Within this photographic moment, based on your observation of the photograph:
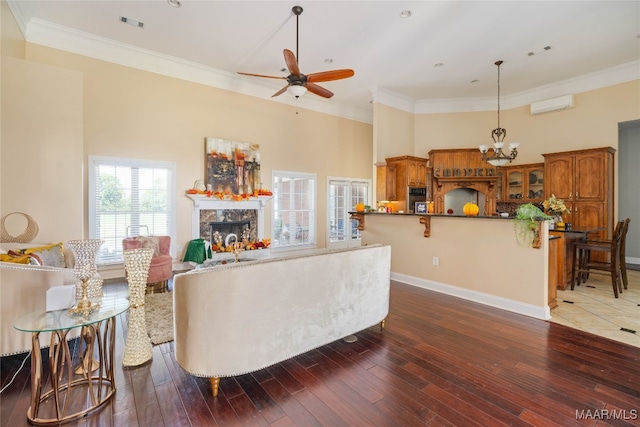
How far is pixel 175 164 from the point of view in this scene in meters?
5.55

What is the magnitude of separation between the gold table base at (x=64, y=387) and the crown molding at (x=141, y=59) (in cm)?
491

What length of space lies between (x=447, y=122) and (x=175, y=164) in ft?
A: 22.2

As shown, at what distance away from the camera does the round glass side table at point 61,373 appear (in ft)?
5.73

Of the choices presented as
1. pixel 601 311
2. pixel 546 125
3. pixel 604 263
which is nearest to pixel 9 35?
pixel 601 311

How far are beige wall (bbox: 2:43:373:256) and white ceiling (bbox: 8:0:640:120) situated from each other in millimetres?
319

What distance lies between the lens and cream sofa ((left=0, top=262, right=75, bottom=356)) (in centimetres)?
238

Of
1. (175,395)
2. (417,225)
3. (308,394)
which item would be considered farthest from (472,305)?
(175,395)

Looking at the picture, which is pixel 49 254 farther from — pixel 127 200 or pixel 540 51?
pixel 540 51

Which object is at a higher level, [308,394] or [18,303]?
[18,303]

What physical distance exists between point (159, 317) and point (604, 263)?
6792 millimetres

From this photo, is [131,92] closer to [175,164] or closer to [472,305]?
[175,164]

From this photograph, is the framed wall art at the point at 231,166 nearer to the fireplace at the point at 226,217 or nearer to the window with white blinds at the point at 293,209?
the fireplace at the point at 226,217

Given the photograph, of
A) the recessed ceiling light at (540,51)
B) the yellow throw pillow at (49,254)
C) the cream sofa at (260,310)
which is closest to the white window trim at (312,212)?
the yellow throw pillow at (49,254)

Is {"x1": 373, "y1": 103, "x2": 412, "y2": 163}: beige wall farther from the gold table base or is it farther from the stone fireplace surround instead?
the gold table base
